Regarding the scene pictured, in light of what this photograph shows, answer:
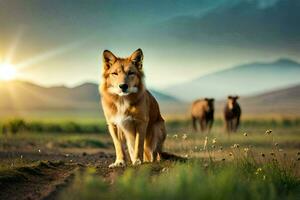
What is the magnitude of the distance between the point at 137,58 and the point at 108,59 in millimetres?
504

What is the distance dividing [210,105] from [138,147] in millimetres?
28796

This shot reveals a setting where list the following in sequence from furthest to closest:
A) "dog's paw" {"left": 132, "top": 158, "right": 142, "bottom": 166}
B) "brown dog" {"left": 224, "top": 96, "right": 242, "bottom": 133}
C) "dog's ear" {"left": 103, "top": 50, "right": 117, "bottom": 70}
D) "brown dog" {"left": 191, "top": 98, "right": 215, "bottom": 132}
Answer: "brown dog" {"left": 191, "top": 98, "right": 215, "bottom": 132} < "brown dog" {"left": 224, "top": 96, "right": 242, "bottom": 133} < "dog's paw" {"left": 132, "top": 158, "right": 142, "bottom": 166} < "dog's ear" {"left": 103, "top": 50, "right": 117, "bottom": 70}

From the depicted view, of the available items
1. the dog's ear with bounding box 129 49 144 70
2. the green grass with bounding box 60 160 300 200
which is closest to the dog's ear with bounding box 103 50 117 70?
the dog's ear with bounding box 129 49 144 70

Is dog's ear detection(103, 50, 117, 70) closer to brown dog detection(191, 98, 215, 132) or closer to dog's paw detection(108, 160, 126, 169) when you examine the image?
dog's paw detection(108, 160, 126, 169)

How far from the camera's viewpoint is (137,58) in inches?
516

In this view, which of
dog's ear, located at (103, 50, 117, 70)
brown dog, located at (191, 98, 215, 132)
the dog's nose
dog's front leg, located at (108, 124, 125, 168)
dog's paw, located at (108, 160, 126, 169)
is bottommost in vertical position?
dog's paw, located at (108, 160, 126, 169)

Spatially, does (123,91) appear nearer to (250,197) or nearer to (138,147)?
(138,147)

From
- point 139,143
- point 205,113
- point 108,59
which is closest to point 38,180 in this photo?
point 139,143

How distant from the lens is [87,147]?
2584 centimetres

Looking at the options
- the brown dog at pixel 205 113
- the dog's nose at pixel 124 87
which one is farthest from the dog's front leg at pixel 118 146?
the brown dog at pixel 205 113

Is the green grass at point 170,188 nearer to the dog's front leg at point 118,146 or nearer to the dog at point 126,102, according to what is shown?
the dog at point 126,102

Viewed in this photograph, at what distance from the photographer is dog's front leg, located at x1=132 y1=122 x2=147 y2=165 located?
518 inches

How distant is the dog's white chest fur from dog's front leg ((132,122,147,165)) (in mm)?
256

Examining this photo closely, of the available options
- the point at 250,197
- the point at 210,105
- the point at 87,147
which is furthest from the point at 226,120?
the point at 250,197
